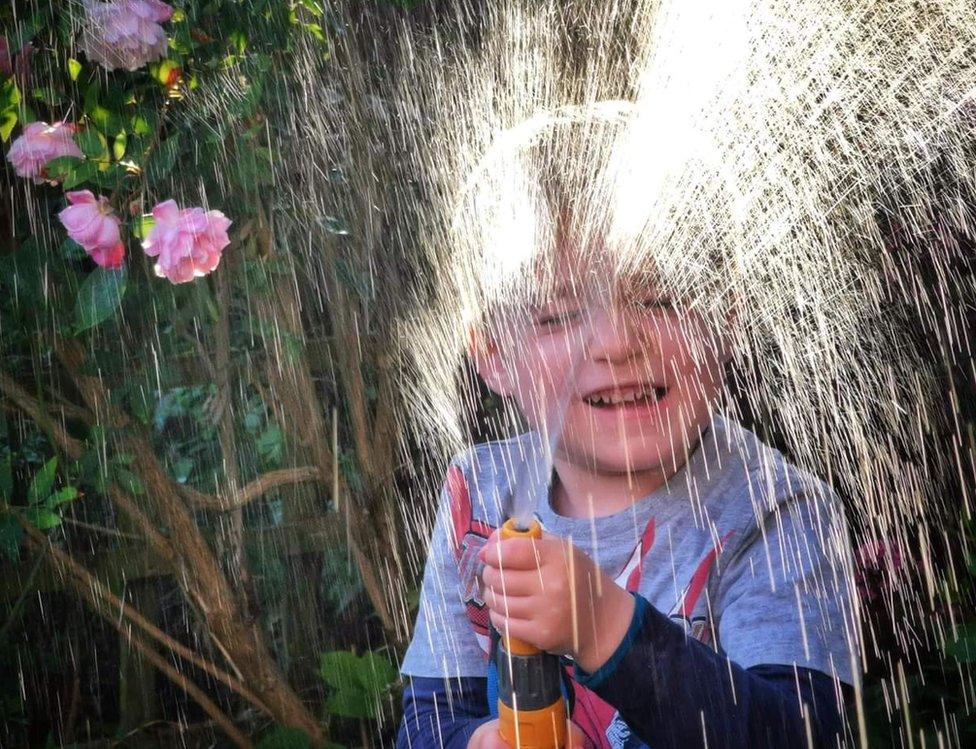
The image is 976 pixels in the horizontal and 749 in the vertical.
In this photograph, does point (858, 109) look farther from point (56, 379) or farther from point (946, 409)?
point (56, 379)

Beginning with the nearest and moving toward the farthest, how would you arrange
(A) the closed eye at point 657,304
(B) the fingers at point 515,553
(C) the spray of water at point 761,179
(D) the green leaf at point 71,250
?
(B) the fingers at point 515,553 < (A) the closed eye at point 657,304 < (C) the spray of water at point 761,179 < (D) the green leaf at point 71,250

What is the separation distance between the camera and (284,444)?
42.1 inches

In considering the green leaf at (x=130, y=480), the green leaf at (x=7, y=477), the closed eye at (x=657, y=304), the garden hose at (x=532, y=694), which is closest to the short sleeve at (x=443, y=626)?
the garden hose at (x=532, y=694)

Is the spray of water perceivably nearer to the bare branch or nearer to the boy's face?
the boy's face

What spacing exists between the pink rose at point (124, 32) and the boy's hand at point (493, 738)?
0.61m

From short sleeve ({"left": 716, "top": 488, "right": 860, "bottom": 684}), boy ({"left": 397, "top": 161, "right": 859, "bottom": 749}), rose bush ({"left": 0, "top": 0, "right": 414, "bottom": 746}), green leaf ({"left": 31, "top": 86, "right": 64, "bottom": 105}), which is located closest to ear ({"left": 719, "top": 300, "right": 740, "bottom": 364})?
boy ({"left": 397, "top": 161, "right": 859, "bottom": 749})

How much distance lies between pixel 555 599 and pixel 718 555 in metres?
0.14

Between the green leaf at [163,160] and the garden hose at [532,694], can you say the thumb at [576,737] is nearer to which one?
the garden hose at [532,694]

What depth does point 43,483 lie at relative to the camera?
1045mm

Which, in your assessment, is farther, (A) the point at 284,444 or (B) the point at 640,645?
(A) the point at 284,444

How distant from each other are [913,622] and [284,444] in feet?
1.92

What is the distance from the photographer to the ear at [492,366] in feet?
2.63

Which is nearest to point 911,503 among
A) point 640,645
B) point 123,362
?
point 640,645

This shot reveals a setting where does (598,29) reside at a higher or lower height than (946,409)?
higher
